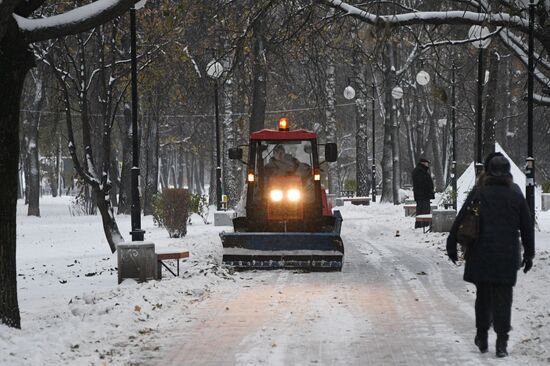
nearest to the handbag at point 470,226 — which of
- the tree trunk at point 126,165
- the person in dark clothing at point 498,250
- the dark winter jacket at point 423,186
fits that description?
the person in dark clothing at point 498,250

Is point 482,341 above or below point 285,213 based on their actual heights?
below

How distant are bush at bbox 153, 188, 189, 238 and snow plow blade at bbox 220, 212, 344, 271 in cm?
762

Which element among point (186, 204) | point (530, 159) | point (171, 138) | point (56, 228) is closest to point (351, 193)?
point (171, 138)

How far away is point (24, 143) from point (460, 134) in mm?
36485

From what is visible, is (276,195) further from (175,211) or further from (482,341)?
(482,341)

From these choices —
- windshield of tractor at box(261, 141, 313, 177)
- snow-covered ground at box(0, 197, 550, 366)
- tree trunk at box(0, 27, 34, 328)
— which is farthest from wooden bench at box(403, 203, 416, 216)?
tree trunk at box(0, 27, 34, 328)

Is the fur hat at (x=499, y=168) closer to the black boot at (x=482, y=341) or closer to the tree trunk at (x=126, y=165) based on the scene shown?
the black boot at (x=482, y=341)

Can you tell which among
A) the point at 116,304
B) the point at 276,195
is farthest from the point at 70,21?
the point at 276,195

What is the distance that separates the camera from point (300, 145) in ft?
52.3

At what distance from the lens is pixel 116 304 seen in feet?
34.4

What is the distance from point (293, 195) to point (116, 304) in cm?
579

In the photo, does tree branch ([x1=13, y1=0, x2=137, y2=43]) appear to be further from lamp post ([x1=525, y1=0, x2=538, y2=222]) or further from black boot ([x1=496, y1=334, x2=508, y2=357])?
lamp post ([x1=525, y1=0, x2=538, y2=222])

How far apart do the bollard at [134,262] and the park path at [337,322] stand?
1.49 m

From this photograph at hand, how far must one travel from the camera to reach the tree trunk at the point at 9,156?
865 centimetres
